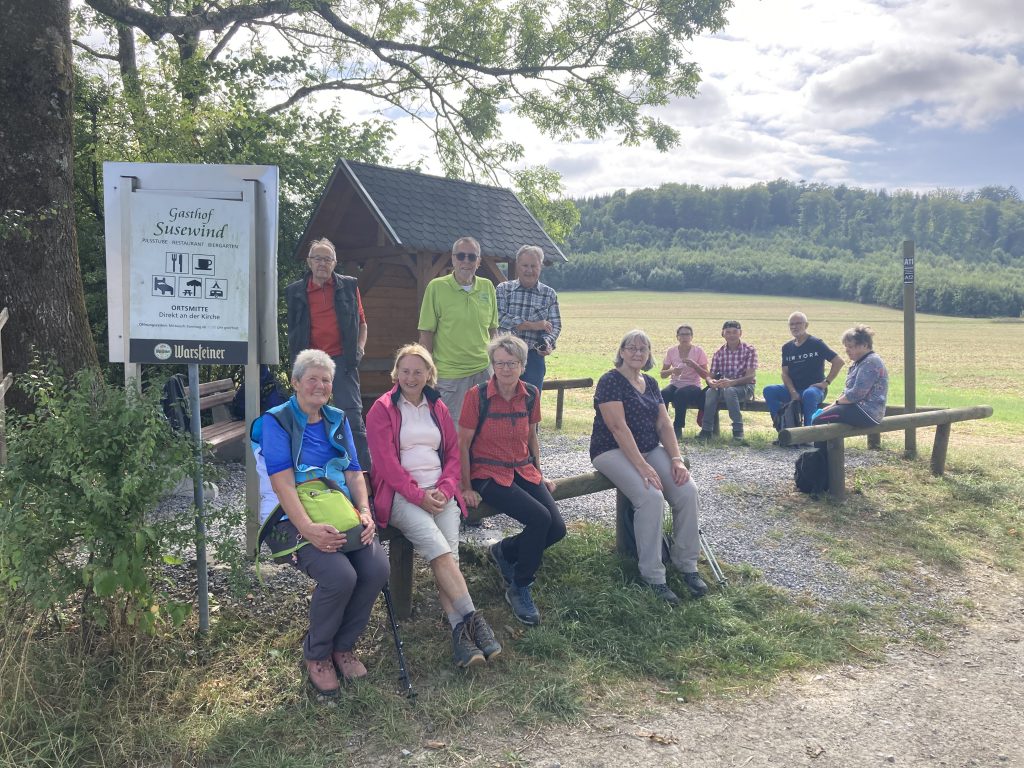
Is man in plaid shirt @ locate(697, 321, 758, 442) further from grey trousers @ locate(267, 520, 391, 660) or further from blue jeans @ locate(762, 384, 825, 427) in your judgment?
grey trousers @ locate(267, 520, 391, 660)

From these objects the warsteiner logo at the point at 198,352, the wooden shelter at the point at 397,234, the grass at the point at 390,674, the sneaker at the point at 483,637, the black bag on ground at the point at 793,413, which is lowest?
the grass at the point at 390,674

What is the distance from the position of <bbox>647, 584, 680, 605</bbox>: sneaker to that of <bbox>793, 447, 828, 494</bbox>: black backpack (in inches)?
111

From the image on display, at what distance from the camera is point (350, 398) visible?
18.7ft

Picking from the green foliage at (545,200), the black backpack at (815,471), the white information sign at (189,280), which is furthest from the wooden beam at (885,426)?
the green foliage at (545,200)

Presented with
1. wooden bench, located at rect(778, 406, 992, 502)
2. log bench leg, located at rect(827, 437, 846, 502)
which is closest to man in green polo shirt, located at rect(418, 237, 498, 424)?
wooden bench, located at rect(778, 406, 992, 502)

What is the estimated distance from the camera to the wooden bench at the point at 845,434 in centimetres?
627

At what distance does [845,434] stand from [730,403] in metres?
2.71

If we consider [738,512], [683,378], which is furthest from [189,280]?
[683,378]

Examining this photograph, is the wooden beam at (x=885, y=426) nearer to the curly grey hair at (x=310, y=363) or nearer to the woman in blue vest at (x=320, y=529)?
the woman in blue vest at (x=320, y=529)

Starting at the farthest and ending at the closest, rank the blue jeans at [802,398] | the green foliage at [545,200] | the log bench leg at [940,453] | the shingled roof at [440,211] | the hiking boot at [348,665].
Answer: the green foliage at [545,200] → the shingled roof at [440,211] → the blue jeans at [802,398] → the log bench leg at [940,453] → the hiking boot at [348,665]

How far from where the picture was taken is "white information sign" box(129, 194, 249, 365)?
11.6 feet

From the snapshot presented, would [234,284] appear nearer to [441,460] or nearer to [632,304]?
[441,460]

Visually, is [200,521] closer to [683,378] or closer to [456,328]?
[456,328]

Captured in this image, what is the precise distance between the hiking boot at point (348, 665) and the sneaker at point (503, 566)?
1098 mm
